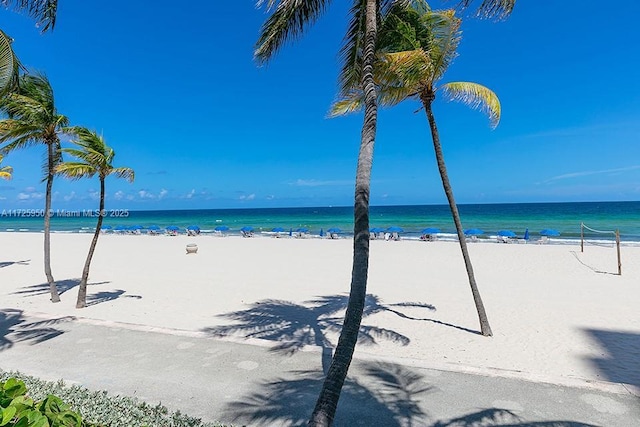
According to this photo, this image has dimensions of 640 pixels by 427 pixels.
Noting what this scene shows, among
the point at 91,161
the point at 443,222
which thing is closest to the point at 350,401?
the point at 91,161

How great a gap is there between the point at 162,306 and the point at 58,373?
14.9 ft

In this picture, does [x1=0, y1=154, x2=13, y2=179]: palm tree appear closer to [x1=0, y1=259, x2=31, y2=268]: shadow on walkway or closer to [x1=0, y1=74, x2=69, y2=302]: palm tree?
[x1=0, y1=259, x2=31, y2=268]: shadow on walkway

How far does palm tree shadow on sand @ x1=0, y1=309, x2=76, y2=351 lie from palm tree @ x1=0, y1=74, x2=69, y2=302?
6.25 ft

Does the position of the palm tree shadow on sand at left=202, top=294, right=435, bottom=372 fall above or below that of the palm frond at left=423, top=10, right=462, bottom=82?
below

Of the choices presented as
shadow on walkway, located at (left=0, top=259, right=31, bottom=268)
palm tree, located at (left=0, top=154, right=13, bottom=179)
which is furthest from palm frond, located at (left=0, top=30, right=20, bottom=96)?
palm tree, located at (left=0, top=154, right=13, bottom=179)

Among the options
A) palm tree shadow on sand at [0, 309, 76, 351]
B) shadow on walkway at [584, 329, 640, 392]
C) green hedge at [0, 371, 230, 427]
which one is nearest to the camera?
green hedge at [0, 371, 230, 427]

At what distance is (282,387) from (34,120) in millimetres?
8612

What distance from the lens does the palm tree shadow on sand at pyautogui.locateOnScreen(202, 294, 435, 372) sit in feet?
22.2

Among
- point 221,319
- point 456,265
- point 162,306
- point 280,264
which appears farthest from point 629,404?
point 280,264

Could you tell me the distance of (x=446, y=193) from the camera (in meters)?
7.24

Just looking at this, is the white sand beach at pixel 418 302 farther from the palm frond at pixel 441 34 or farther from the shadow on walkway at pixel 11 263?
the palm frond at pixel 441 34

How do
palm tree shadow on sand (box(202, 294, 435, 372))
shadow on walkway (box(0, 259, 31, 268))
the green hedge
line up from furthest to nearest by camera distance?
1. shadow on walkway (box(0, 259, 31, 268))
2. palm tree shadow on sand (box(202, 294, 435, 372))
3. the green hedge

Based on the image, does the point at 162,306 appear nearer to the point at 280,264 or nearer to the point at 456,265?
the point at 280,264

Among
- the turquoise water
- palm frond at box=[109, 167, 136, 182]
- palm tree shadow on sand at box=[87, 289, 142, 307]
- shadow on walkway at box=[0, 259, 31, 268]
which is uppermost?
palm frond at box=[109, 167, 136, 182]
